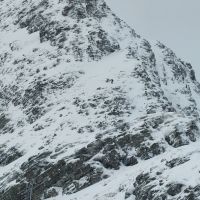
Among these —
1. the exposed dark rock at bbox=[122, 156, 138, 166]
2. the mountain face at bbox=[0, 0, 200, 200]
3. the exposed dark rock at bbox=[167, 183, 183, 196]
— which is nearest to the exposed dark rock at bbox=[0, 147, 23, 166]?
the mountain face at bbox=[0, 0, 200, 200]

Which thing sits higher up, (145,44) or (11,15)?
(11,15)

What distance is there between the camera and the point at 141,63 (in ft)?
242

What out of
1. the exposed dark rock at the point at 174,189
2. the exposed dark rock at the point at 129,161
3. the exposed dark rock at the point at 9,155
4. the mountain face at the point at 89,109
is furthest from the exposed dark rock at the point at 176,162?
the exposed dark rock at the point at 9,155

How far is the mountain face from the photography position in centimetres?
4488

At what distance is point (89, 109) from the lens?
62812 mm

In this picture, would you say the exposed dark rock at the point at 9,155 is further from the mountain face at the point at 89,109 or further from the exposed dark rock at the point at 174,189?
the exposed dark rock at the point at 174,189

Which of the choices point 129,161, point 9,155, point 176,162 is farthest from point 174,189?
point 9,155

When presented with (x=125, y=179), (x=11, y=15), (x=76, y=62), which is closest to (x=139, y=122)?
(x=125, y=179)

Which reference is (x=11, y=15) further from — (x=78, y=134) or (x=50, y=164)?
(x=50, y=164)

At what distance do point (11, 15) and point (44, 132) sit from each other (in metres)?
36.9

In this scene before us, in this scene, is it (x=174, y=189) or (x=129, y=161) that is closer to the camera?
(x=174, y=189)

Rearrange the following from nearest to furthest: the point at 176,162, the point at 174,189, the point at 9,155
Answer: the point at 174,189 < the point at 176,162 < the point at 9,155

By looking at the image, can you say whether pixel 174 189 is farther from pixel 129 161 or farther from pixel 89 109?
pixel 89 109

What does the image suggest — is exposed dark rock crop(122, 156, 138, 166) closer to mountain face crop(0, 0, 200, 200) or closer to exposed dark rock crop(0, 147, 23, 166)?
mountain face crop(0, 0, 200, 200)
